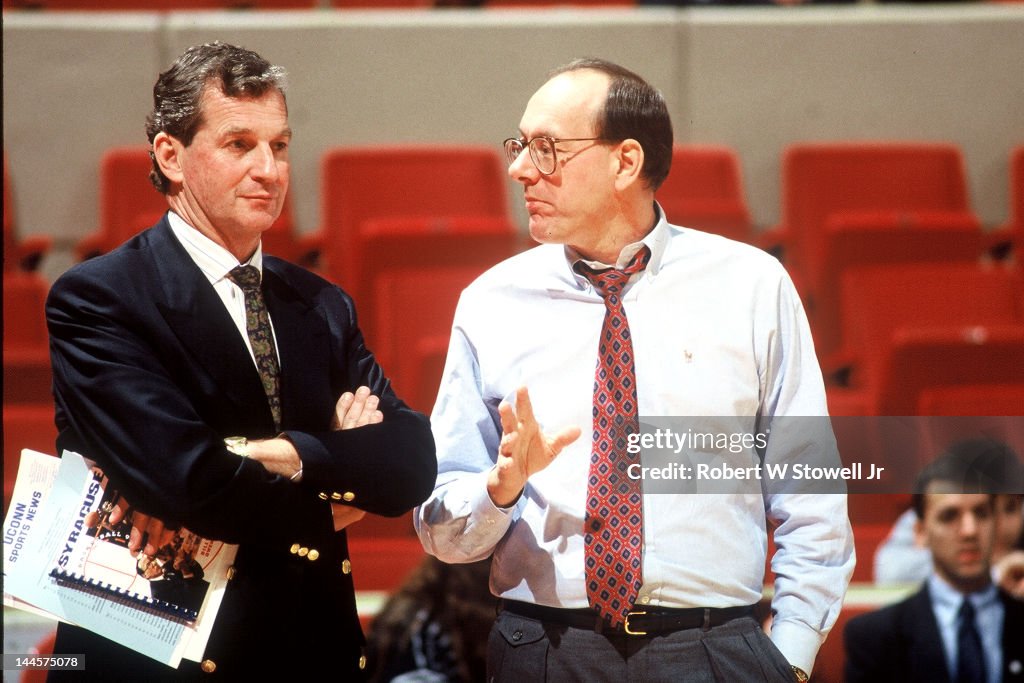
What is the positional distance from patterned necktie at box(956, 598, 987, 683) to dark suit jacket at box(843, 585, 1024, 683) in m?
0.03

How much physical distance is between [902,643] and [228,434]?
133 cm

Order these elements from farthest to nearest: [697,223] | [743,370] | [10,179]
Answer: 1. [10,179]
2. [697,223]
3. [743,370]

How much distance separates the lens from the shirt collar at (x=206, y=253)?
5.01ft

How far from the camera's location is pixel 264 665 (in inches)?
59.1

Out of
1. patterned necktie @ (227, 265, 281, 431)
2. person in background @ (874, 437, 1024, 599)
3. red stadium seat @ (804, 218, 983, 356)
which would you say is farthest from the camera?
red stadium seat @ (804, 218, 983, 356)

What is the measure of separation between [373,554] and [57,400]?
0.89 m

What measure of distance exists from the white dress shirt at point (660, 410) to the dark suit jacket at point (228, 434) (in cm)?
10

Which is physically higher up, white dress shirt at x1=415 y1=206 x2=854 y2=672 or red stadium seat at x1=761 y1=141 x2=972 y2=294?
red stadium seat at x1=761 y1=141 x2=972 y2=294

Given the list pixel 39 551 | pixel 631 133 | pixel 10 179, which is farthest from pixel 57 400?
pixel 10 179

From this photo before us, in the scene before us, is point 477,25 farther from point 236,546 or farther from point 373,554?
point 236,546

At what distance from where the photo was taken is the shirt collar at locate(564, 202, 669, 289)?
165 centimetres

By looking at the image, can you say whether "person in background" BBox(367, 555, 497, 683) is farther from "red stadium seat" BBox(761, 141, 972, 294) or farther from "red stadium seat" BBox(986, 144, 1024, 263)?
"red stadium seat" BBox(986, 144, 1024, 263)

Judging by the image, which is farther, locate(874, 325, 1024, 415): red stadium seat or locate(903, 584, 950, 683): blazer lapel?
locate(874, 325, 1024, 415): red stadium seat

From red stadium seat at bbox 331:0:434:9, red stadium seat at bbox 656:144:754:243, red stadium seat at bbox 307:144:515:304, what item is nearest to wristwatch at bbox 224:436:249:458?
red stadium seat at bbox 656:144:754:243
